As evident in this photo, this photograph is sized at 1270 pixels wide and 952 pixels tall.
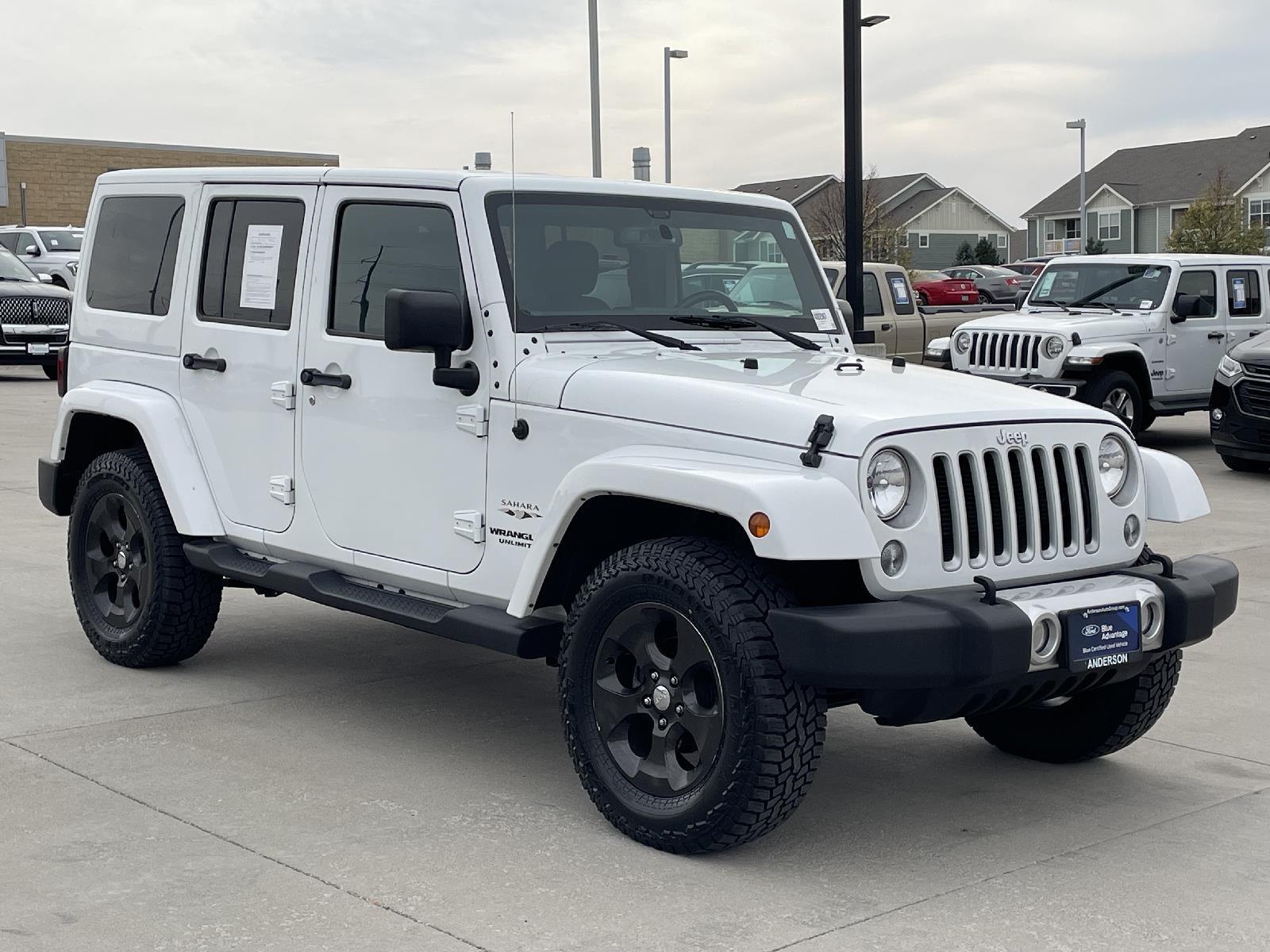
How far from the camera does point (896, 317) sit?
61.1ft

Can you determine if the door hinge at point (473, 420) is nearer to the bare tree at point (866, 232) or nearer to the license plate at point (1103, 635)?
the license plate at point (1103, 635)

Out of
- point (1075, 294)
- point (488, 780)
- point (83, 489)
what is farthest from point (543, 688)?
point (1075, 294)

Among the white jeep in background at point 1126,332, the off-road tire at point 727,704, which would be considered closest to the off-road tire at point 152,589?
the off-road tire at point 727,704

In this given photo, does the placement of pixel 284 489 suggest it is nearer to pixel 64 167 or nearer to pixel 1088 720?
pixel 1088 720

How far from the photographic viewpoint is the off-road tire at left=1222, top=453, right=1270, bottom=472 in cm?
1427

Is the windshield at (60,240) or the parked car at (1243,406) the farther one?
the windshield at (60,240)

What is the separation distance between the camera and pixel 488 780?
5.27m

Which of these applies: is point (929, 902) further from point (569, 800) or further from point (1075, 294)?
point (1075, 294)

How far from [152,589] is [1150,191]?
7895cm

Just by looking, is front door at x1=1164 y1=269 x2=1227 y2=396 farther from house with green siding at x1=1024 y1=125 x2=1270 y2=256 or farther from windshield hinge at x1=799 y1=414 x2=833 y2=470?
house with green siding at x1=1024 y1=125 x2=1270 y2=256

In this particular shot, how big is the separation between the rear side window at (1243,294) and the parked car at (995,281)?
29.8 metres

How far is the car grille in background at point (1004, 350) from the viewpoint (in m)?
15.6

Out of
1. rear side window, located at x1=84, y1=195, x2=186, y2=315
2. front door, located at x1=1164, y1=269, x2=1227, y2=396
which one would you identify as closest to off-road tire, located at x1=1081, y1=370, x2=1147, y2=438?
front door, located at x1=1164, y1=269, x2=1227, y2=396

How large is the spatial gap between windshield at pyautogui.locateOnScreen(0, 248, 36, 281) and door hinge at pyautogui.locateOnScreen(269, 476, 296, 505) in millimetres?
17990
